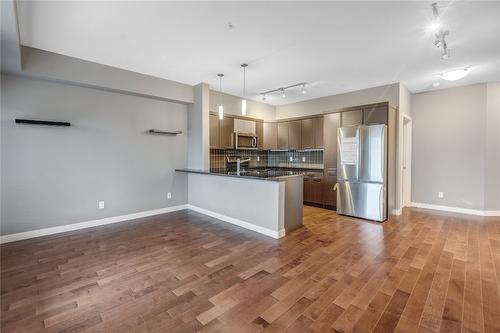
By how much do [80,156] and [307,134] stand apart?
4.92m

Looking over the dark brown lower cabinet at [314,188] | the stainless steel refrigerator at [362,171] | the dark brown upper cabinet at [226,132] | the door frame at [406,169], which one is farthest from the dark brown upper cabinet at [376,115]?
the dark brown upper cabinet at [226,132]

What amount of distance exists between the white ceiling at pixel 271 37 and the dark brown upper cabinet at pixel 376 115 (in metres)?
0.60

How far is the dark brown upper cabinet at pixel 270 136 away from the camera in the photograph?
22.2 ft

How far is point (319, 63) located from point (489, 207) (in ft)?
15.3

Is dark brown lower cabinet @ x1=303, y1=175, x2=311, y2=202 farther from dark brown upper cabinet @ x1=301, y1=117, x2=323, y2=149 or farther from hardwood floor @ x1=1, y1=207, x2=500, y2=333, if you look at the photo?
hardwood floor @ x1=1, y1=207, x2=500, y2=333

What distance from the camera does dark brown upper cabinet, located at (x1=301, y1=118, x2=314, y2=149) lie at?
6020 mm

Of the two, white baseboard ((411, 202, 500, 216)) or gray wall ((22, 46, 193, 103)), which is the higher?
gray wall ((22, 46, 193, 103))

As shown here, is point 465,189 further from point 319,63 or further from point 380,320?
point 380,320

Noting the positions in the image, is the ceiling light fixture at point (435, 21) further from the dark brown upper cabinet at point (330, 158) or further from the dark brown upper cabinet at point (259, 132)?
the dark brown upper cabinet at point (259, 132)

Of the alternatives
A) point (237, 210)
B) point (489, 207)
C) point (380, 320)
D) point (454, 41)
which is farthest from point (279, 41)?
point (489, 207)

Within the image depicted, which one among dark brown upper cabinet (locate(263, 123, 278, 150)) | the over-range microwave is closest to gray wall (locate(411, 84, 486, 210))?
dark brown upper cabinet (locate(263, 123, 278, 150))

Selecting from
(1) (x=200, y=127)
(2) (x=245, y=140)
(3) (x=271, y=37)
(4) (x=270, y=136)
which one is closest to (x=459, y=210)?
(4) (x=270, y=136)

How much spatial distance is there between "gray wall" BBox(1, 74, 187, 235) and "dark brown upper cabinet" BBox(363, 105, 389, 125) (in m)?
4.03

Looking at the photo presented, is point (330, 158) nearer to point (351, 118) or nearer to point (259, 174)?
point (351, 118)
